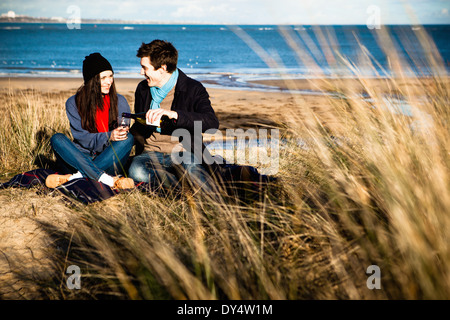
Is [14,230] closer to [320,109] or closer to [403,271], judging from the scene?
[403,271]

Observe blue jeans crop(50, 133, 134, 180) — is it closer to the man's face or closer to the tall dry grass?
the man's face

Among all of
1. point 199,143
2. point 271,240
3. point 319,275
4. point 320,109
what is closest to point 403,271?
point 319,275

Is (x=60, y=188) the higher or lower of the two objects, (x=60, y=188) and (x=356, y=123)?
the lower

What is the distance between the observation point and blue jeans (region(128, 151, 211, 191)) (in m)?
3.41

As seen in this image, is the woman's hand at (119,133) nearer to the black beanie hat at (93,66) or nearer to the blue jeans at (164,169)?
the blue jeans at (164,169)

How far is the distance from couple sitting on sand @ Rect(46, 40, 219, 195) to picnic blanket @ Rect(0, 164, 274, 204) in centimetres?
9

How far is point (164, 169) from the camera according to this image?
3.55 meters

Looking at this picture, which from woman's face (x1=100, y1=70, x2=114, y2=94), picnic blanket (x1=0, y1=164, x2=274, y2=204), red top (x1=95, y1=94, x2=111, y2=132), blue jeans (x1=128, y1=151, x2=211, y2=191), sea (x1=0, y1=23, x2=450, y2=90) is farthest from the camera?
red top (x1=95, y1=94, x2=111, y2=132)

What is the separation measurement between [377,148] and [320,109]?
6.45 m

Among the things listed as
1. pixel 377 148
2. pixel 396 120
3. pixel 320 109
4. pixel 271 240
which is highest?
pixel 320 109

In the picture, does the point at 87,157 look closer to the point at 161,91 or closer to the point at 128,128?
the point at 128,128

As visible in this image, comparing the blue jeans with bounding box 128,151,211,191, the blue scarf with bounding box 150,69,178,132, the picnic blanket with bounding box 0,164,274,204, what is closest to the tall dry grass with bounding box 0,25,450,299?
the picnic blanket with bounding box 0,164,274,204

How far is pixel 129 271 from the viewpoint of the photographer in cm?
190

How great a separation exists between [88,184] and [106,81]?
100 centimetres
